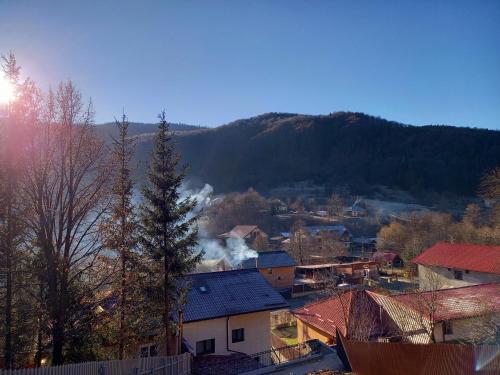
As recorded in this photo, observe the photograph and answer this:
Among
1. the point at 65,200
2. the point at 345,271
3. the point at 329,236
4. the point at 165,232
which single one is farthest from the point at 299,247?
the point at 65,200

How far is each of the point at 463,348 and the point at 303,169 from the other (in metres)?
132

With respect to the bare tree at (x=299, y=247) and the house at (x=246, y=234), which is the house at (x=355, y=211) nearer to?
the house at (x=246, y=234)

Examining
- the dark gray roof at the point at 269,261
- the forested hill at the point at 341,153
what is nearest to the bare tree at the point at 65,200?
the dark gray roof at the point at 269,261

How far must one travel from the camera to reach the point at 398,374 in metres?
11.0

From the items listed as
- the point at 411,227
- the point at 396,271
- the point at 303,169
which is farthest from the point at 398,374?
the point at 303,169

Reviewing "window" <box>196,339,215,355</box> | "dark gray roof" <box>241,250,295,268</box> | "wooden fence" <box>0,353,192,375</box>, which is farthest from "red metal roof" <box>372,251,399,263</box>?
"wooden fence" <box>0,353,192,375</box>

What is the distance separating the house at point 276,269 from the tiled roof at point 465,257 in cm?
1316

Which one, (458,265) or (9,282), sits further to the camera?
(458,265)

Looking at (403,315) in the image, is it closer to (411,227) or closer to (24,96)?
(24,96)

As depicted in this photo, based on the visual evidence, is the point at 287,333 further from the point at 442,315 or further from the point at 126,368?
the point at 126,368

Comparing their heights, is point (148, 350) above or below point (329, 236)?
above

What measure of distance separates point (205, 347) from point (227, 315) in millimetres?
1743

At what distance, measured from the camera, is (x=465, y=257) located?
33.3 meters

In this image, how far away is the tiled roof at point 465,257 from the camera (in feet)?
101
